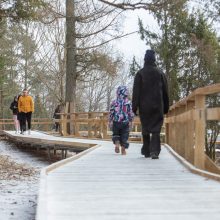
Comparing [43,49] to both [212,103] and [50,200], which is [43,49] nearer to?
[212,103]

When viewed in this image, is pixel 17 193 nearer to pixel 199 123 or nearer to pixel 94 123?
pixel 199 123

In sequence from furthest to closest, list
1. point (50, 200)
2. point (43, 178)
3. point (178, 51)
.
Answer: point (178, 51)
point (43, 178)
point (50, 200)

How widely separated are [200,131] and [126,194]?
1.98m

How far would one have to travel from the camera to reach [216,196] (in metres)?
4.55

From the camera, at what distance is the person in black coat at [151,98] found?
26.0 feet

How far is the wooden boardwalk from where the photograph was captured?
385 cm

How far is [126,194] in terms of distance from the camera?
4.73 m

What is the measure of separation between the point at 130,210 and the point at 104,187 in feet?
4.06


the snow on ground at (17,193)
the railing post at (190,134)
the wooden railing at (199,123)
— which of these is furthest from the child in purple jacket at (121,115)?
the snow on ground at (17,193)

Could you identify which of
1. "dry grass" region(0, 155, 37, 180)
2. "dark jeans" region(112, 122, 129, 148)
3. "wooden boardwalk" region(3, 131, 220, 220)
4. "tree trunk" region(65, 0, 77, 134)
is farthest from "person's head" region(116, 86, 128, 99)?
"tree trunk" region(65, 0, 77, 134)

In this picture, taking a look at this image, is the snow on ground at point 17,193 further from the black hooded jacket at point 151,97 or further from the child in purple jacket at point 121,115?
the black hooded jacket at point 151,97

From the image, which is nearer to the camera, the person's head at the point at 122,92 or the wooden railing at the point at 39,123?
the person's head at the point at 122,92

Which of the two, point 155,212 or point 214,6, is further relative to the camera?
point 214,6

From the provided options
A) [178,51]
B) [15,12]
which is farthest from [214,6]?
[15,12]
